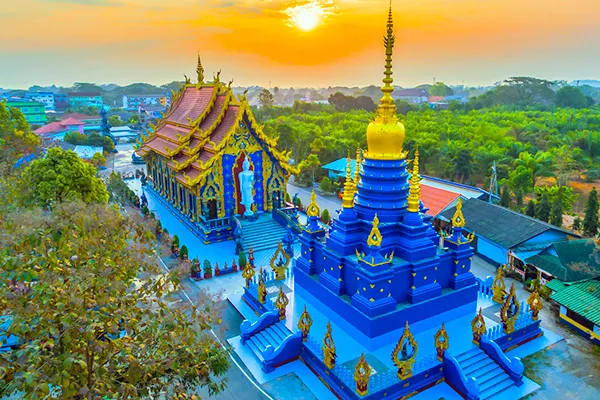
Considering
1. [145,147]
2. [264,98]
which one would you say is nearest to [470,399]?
[145,147]

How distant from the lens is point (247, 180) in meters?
29.8

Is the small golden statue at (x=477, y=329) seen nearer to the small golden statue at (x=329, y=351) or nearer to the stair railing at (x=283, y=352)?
the small golden statue at (x=329, y=351)

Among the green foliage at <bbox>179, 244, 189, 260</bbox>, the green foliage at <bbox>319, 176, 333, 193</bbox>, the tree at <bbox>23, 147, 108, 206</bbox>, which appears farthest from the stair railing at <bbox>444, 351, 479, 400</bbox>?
the green foliage at <bbox>319, 176, 333, 193</bbox>

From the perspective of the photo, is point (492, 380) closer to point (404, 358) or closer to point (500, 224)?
point (404, 358)

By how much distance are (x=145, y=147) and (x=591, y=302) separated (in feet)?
114

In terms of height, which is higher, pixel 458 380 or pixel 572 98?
pixel 572 98

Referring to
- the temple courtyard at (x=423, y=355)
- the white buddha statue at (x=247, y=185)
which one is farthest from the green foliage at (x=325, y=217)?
the temple courtyard at (x=423, y=355)

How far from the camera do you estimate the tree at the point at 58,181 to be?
22.2 meters

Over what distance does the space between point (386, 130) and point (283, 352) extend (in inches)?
382

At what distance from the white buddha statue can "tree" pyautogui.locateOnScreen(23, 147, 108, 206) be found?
31.5 feet

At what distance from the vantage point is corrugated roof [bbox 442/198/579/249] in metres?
24.3

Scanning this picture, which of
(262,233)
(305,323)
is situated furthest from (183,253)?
(305,323)

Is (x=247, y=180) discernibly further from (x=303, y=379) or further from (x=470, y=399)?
(x=470, y=399)

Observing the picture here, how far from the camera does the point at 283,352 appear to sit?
54.4 ft
